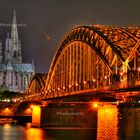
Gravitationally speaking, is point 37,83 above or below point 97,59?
above

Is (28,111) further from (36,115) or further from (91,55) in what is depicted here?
(91,55)

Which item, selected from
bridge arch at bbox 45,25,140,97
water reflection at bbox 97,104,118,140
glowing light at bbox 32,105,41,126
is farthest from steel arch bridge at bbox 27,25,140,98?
glowing light at bbox 32,105,41,126

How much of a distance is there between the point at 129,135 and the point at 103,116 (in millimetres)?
8492

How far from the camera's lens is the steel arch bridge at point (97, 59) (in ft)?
220

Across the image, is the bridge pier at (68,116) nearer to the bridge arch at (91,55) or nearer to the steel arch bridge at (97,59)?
the bridge arch at (91,55)

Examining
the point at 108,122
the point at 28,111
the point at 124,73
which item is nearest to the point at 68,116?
the point at 28,111

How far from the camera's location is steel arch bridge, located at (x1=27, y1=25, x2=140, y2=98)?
220 ft

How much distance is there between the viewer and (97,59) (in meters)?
86.0

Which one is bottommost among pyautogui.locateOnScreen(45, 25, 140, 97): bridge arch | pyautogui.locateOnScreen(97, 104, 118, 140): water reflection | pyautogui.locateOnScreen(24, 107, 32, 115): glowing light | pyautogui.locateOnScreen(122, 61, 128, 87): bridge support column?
pyautogui.locateOnScreen(97, 104, 118, 140): water reflection

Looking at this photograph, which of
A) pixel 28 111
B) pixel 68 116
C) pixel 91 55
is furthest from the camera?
pixel 28 111

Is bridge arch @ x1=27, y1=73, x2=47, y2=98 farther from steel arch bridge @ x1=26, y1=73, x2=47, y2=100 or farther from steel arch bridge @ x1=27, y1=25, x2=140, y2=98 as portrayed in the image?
steel arch bridge @ x1=27, y1=25, x2=140, y2=98

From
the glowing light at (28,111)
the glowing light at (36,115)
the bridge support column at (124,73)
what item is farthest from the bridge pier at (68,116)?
the bridge support column at (124,73)

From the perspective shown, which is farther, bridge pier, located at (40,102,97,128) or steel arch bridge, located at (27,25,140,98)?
bridge pier, located at (40,102,97,128)

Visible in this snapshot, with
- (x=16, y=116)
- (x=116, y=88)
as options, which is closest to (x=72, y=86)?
(x=116, y=88)
